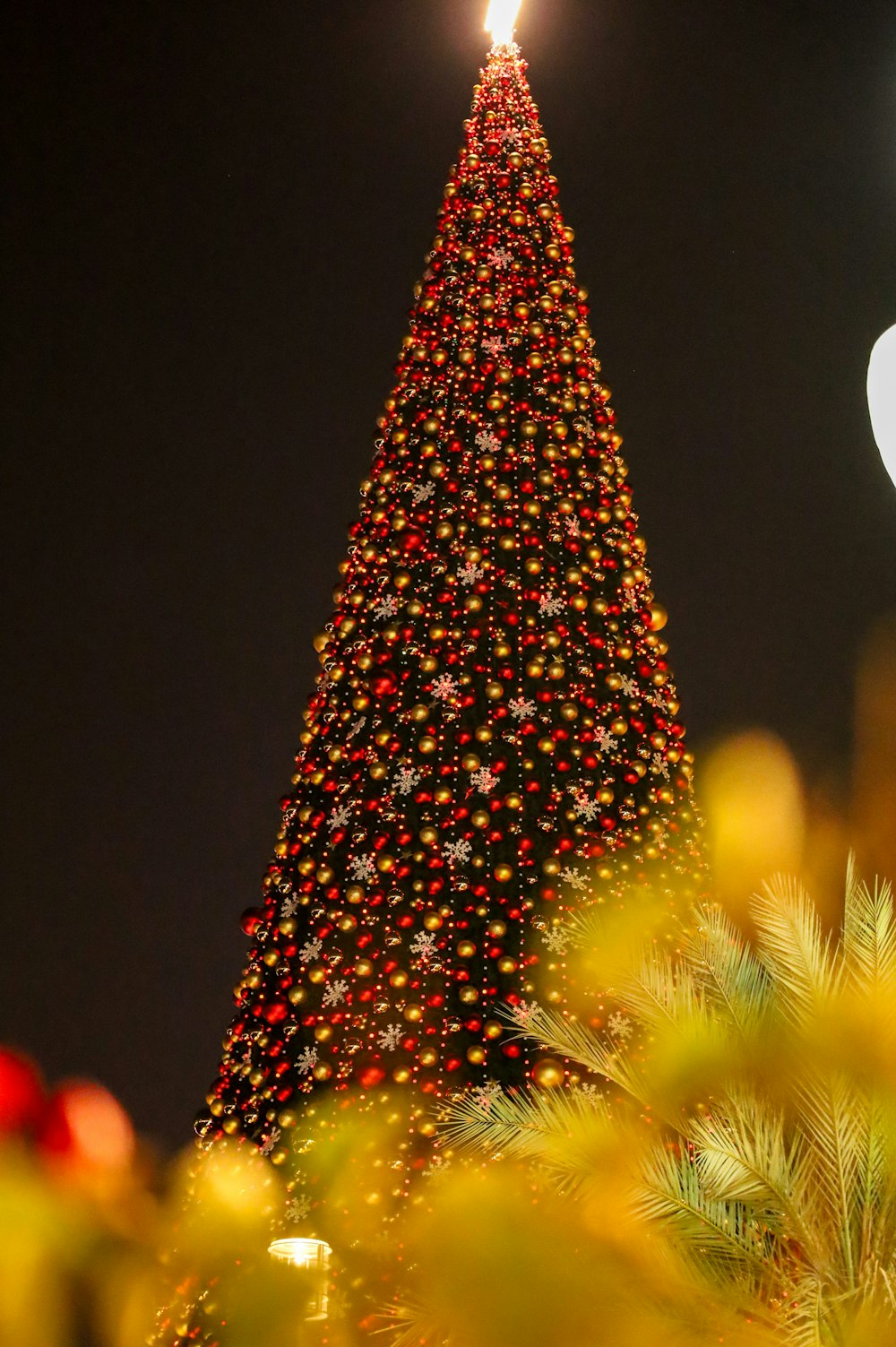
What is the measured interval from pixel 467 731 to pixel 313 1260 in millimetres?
1195

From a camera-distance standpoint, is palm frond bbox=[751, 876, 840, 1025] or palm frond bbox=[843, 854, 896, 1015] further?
palm frond bbox=[751, 876, 840, 1025]

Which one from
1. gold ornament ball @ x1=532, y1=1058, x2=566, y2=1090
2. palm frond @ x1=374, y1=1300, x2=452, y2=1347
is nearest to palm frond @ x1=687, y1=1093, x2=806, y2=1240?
gold ornament ball @ x1=532, y1=1058, x2=566, y2=1090

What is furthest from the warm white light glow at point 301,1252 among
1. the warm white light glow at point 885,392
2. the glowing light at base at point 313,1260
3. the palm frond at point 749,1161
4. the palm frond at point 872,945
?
the warm white light glow at point 885,392

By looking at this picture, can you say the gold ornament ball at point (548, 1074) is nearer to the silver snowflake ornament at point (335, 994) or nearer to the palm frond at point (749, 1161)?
the palm frond at point (749, 1161)

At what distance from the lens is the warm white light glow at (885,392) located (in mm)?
2449

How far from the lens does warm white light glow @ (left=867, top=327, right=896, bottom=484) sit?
2449 mm

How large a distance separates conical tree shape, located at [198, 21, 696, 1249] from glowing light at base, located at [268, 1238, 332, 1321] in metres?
0.22

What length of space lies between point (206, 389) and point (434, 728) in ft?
11.8

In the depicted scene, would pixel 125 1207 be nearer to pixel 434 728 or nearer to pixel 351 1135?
pixel 351 1135

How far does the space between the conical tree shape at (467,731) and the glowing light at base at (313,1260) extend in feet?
0.71

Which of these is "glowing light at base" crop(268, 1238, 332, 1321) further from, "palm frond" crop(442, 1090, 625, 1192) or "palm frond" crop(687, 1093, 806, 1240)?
"palm frond" crop(687, 1093, 806, 1240)

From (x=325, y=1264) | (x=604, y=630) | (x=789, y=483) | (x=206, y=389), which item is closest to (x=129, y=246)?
(x=206, y=389)

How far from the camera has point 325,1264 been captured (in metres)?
2.48

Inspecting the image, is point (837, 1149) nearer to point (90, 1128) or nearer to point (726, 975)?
point (726, 975)
